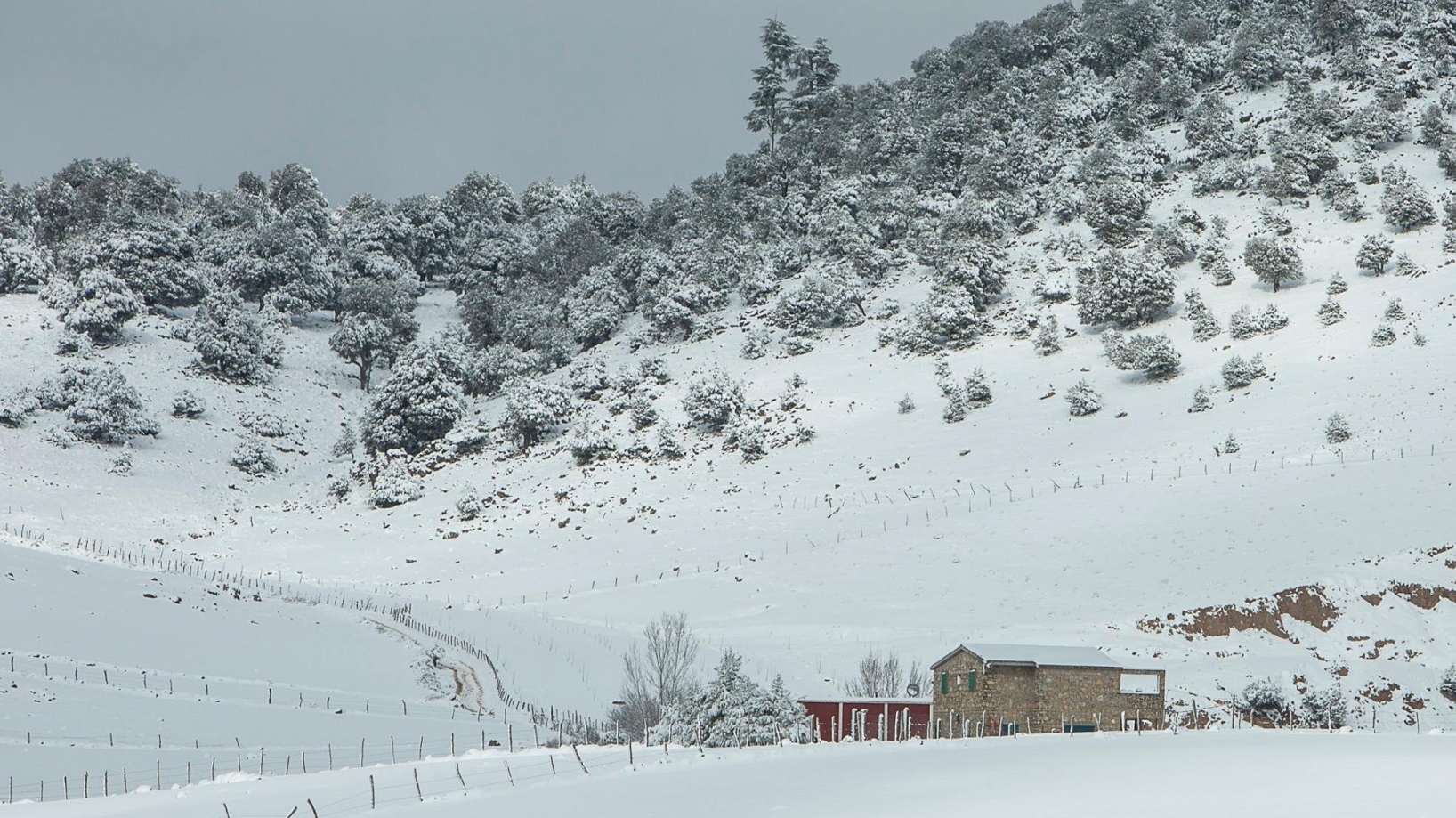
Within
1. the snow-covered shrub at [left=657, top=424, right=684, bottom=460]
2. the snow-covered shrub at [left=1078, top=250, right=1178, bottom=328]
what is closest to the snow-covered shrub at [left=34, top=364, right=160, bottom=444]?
the snow-covered shrub at [left=657, top=424, right=684, bottom=460]

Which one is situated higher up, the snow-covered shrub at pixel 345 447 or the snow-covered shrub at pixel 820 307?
the snow-covered shrub at pixel 820 307

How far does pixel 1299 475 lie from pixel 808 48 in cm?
10404

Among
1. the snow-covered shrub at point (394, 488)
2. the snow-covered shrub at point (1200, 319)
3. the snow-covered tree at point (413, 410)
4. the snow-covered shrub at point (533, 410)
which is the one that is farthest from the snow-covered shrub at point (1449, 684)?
the snow-covered tree at point (413, 410)

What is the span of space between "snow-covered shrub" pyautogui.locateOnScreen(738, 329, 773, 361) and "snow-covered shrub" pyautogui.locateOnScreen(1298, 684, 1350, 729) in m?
61.8

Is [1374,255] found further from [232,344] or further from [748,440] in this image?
[232,344]

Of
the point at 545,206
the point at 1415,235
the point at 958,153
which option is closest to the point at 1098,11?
the point at 958,153

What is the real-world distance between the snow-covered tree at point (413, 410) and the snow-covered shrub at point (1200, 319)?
5580 centimetres

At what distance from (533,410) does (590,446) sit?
8354 mm

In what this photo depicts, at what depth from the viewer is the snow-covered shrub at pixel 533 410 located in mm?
94562

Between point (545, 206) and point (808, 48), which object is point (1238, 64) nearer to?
point (808, 48)

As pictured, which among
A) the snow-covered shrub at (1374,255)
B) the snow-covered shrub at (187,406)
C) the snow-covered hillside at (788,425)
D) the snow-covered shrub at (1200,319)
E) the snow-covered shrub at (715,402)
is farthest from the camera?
the snow-covered shrub at (187,406)

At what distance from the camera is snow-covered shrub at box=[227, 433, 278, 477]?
93.6 m

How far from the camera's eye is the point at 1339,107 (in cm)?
10581

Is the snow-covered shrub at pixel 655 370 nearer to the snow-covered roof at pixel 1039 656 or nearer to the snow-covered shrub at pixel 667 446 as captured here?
the snow-covered shrub at pixel 667 446
